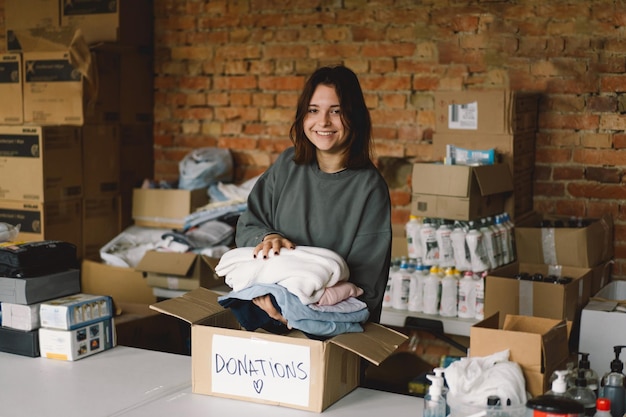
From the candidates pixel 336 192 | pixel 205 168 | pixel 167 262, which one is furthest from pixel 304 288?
pixel 205 168

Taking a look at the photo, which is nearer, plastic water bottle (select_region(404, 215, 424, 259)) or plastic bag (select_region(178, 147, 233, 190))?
plastic water bottle (select_region(404, 215, 424, 259))

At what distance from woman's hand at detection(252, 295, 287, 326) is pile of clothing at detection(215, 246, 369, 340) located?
0.01m

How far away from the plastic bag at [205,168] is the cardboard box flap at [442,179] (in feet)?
4.77

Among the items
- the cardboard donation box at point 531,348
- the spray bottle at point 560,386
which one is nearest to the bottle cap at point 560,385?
the spray bottle at point 560,386

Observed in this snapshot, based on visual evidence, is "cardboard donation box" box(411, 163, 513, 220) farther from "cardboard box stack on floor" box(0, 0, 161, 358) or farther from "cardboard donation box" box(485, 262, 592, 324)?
"cardboard box stack on floor" box(0, 0, 161, 358)

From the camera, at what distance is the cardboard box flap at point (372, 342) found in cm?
191

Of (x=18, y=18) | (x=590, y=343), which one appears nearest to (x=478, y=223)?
(x=590, y=343)

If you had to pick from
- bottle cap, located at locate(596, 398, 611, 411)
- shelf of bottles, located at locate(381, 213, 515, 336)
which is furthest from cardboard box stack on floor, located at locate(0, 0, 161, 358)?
bottle cap, located at locate(596, 398, 611, 411)

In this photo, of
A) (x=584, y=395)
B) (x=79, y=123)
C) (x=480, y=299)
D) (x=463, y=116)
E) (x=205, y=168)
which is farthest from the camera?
(x=205, y=168)

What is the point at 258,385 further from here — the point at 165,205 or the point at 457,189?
the point at 165,205

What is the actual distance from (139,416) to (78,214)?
2.73 m

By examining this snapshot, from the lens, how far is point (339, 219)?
7.42 ft

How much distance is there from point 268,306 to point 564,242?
196cm

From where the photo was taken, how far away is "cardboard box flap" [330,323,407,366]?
1907mm
